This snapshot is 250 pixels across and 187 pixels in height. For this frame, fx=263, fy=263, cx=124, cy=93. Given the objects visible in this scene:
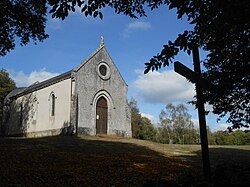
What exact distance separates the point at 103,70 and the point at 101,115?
17.7 ft

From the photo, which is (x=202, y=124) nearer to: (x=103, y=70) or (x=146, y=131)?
(x=103, y=70)

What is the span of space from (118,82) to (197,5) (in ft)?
92.1

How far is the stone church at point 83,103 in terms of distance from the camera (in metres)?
27.7

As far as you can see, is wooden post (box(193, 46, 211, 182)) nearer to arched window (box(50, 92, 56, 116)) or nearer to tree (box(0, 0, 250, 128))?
tree (box(0, 0, 250, 128))

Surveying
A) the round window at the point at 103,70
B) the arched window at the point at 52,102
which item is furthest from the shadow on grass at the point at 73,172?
the round window at the point at 103,70

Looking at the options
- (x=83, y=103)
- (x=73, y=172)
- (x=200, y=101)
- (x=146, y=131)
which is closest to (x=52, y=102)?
(x=83, y=103)

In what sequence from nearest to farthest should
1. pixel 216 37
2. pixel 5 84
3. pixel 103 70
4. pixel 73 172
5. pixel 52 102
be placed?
1. pixel 216 37
2. pixel 73 172
3. pixel 52 102
4. pixel 103 70
5. pixel 5 84

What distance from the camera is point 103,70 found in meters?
31.2

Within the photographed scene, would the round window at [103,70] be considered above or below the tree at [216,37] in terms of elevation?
above

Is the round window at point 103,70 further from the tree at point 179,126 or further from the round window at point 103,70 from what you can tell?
the tree at point 179,126

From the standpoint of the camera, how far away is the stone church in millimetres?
27672

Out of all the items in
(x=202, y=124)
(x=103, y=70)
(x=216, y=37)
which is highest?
(x=103, y=70)

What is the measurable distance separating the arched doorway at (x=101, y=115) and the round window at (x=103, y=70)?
2.53 m

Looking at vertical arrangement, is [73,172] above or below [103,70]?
below
